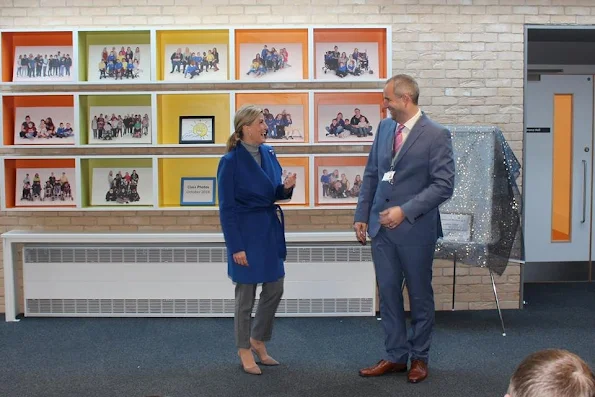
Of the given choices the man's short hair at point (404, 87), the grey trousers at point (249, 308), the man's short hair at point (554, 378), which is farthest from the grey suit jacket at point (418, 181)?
the man's short hair at point (554, 378)

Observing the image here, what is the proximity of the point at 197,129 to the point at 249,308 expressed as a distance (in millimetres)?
1795

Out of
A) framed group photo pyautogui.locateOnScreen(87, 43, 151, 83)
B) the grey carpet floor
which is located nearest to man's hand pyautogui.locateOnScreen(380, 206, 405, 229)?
the grey carpet floor

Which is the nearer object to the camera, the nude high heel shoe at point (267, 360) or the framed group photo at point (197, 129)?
the nude high heel shoe at point (267, 360)

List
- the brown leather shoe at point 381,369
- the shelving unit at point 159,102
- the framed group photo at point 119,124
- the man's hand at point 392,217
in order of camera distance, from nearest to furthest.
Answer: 1. the man's hand at point 392,217
2. the brown leather shoe at point 381,369
3. the shelving unit at point 159,102
4. the framed group photo at point 119,124

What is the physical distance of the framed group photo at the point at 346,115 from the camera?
5.59 meters

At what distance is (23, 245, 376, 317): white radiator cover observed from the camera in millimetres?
5551

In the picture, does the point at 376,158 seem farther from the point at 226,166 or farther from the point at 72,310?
the point at 72,310

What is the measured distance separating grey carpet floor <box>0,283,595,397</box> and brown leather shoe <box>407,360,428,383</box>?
0.12 ft

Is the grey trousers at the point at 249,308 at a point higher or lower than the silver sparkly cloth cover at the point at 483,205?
lower

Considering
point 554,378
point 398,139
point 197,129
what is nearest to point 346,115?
point 197,129

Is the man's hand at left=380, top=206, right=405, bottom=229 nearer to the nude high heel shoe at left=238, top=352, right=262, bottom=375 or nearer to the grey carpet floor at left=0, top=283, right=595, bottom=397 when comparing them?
the grey carpet floor at left=0, top=283, right=595, bottom=397

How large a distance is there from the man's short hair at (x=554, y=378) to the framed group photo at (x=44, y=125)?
4694 millimetres

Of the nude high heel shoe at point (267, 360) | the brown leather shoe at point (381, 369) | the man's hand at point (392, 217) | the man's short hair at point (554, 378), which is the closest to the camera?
the man's short hair at point (554, 378)

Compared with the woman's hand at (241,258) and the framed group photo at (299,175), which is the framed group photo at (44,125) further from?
the woman's hand at (241,258)
